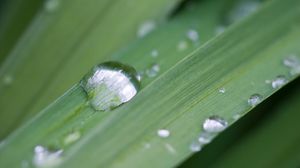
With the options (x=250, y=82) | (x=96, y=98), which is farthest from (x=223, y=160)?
(x=96, y=98)

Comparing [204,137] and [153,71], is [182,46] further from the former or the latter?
[204,137]

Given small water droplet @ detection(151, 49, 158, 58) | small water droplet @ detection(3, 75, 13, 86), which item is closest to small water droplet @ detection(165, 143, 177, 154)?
small water droplet @ detection(151, 49, 158, 58)

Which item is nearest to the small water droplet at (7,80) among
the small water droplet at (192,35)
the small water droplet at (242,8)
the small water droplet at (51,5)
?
the small water droplet at (51,5)

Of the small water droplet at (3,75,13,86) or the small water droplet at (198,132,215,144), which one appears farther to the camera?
the small water droplet at (3,75,13,86)

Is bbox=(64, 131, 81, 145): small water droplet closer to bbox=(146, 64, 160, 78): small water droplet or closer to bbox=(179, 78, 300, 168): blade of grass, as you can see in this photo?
bbox=(146, 64, 160, 78): small water droplet

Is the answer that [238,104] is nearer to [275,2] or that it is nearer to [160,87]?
[160,87]

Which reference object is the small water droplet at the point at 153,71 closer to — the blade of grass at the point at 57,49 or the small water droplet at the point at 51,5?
the blade of grass at the point at 57,49
